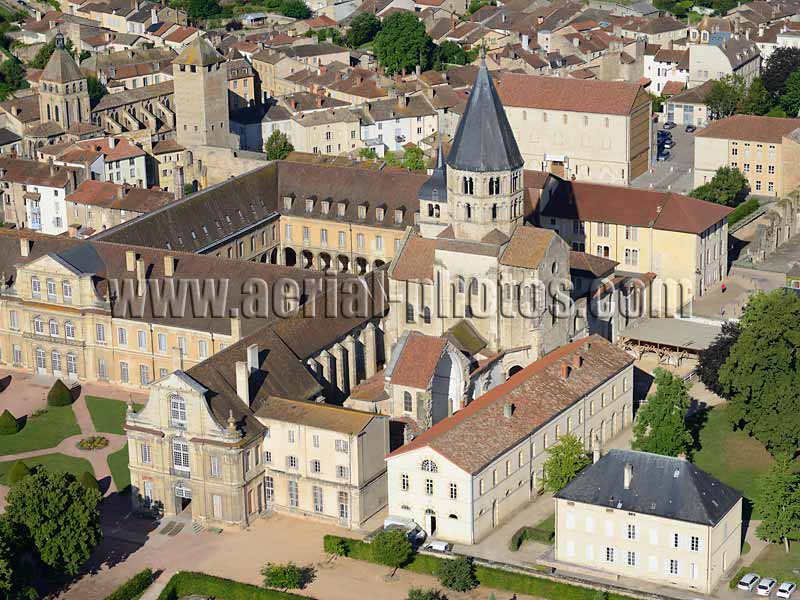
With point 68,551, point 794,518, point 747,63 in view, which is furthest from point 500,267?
point 747,63

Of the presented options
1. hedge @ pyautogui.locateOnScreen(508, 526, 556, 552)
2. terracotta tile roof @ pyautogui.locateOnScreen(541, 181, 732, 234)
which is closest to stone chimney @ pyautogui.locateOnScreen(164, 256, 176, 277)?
terracotta tile roof @ pyautogui.locateOnScreen(541, 181, 732, 234)

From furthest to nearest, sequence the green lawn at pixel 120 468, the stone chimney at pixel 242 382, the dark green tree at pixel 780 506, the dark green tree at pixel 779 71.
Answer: the dark green tree at pixel 779 71 → the green lawn at pixel 120 468 → the stone chimney at pixel 242 382 → the dark green tree at pixel 780 506

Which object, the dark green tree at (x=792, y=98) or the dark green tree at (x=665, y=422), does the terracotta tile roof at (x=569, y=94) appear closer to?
the dark green tree at (x=792, y=98)

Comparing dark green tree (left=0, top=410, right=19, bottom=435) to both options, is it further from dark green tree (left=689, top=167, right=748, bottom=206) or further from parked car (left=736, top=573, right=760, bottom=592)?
dark green tree (left=689, top=167, right=748, bottom=206)

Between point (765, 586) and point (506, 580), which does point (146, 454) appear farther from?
point (765, 586)

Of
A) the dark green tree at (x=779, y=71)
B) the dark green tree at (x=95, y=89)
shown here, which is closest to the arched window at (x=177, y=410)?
the dark green tree at (x=95, y=89)

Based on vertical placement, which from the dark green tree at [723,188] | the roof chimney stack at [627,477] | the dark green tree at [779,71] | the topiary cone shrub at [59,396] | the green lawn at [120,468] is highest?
the dark green tree at [779,71]

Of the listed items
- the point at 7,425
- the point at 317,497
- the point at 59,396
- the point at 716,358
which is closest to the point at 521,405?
the point at 317,497

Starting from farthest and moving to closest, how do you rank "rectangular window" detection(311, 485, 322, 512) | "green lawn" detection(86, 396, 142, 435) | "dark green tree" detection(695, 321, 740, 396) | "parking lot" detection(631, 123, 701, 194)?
"parking lot" detection(631, 123, 701, 194) → "green lawn" detection(86, 396, 142, 435) → "dark green tree" detection(695, 321, 740, 396) → "rectangular window" detection(311, 485, 322, 512)
